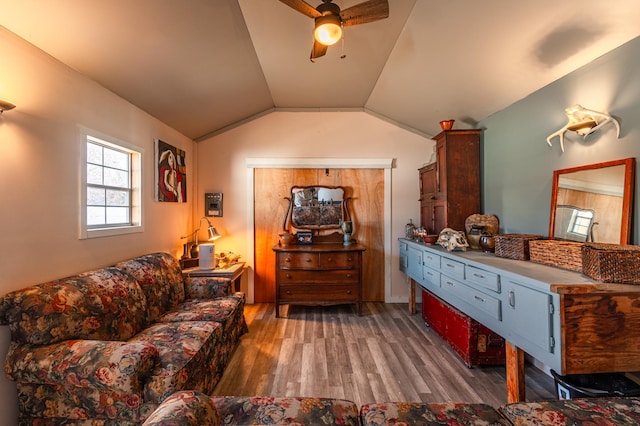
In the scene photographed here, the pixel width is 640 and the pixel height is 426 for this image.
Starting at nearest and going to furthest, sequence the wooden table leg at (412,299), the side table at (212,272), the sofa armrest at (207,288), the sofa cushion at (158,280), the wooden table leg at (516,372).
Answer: the wooden table leg at (516,372) → the sofa cushion at (158,280) → the sofa armrest at (207,288) → the side table at (212,272) → the wooden table leg at (412,299)

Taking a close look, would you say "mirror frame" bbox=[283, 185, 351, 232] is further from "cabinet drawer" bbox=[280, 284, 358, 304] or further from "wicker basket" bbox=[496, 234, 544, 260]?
"wicker basket" bbox=[496, 234, 544, 260]

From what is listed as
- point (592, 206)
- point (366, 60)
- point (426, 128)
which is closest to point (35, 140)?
point (366, 60)

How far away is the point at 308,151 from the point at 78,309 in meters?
3.05

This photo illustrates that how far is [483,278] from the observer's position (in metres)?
1.96

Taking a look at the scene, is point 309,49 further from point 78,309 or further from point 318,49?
point 78,309

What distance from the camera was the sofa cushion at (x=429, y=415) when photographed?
103 cm

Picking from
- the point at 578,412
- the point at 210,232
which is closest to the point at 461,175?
the point at 578,412

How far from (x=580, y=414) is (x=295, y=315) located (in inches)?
110

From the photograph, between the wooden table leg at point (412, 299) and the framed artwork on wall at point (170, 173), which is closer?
the framed artwork on wall at point (170, 173)

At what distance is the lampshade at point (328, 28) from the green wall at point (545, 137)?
5.80 ft

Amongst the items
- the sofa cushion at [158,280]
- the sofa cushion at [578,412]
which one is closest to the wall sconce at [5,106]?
the sofa cushion at [158,280]

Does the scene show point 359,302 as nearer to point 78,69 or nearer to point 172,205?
point 172,205

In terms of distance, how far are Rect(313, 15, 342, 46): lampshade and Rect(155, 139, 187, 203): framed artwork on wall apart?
2.24m

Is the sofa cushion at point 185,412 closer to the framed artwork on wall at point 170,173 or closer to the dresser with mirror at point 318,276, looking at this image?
the dresser with mirror at point 318,276
